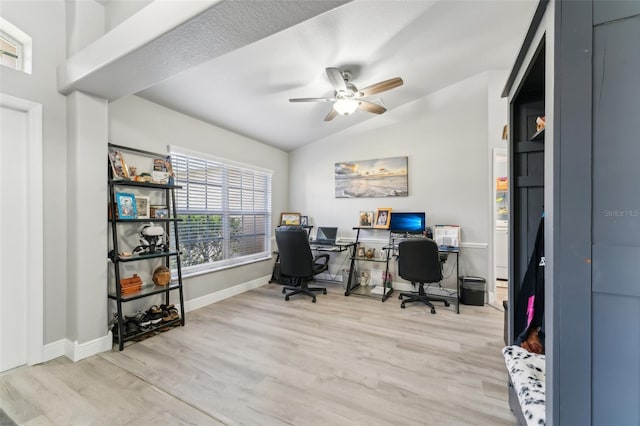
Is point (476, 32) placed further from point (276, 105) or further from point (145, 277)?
point (145, 277)

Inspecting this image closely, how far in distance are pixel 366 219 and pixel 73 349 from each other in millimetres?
3795

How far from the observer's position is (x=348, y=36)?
246 cm

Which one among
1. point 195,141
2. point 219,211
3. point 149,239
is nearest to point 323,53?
point 195,141

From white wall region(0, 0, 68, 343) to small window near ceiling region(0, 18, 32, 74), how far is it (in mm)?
47

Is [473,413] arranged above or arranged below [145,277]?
below

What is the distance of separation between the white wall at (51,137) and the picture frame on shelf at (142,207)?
1.81 ft

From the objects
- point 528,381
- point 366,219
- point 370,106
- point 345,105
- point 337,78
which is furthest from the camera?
point 366,219

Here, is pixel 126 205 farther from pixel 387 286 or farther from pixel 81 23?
pixel 387 286

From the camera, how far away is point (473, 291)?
3.60m

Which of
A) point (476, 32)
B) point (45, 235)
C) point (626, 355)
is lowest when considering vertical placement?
point (626, 355)

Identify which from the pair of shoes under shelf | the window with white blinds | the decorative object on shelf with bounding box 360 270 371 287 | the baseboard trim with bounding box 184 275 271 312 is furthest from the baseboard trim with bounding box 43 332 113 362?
the decorative object on shelf with bounding box 360 270 371 287

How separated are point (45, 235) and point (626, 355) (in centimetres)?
358

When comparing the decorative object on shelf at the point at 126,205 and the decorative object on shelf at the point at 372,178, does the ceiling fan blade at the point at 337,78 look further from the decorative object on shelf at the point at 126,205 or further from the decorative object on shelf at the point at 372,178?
the decorative object on shelf at the point at 126,205

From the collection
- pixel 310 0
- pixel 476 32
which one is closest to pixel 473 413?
pixel 310 0
